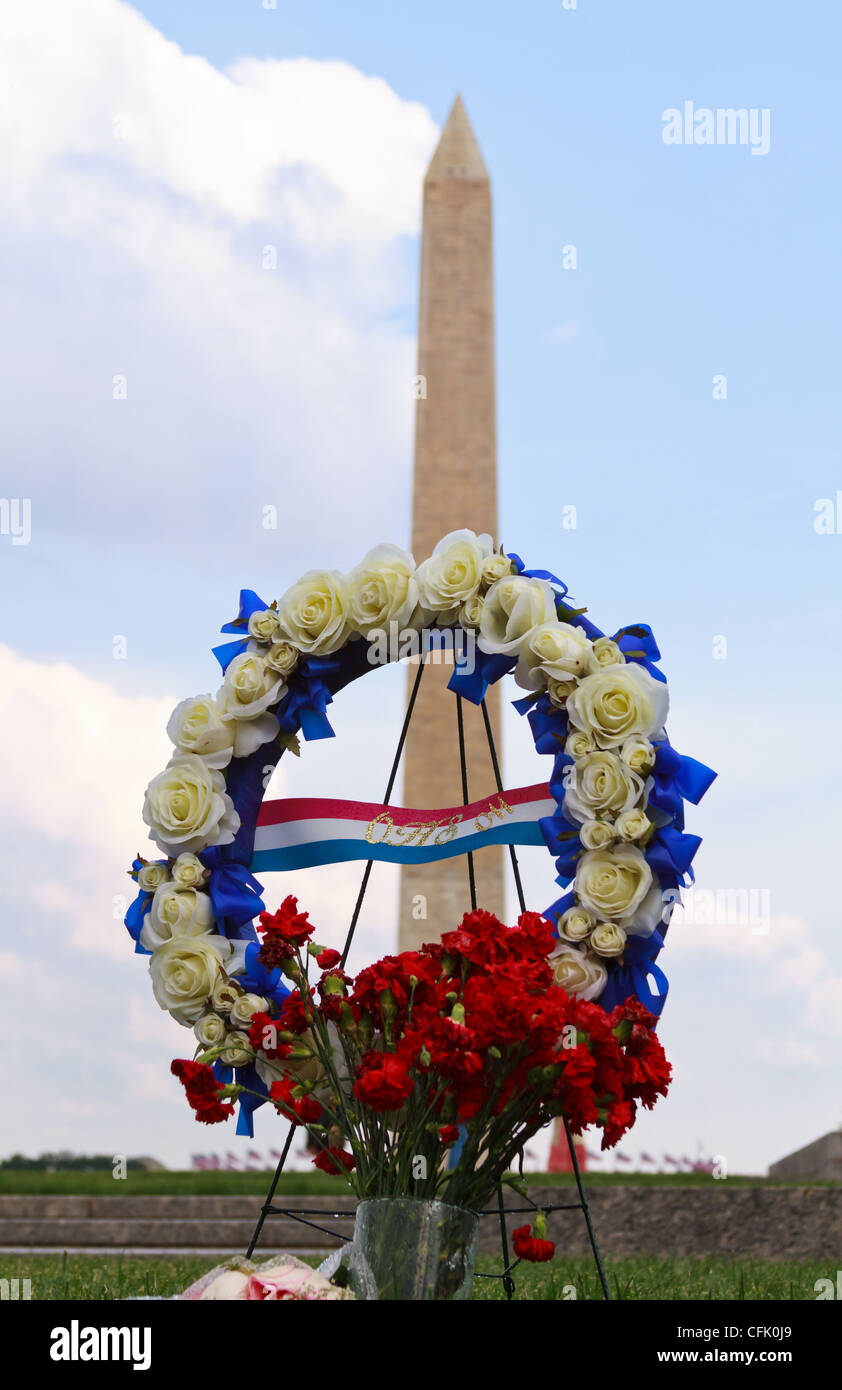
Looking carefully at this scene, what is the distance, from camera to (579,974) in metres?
4.42

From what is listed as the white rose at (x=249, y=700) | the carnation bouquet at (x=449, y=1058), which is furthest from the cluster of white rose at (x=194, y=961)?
the carnation bouquet at (x=449, y=1058)

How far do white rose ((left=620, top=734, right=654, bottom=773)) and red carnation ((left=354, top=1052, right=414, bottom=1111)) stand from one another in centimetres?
127

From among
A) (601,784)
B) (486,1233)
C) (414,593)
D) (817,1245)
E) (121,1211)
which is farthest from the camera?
(121,1211)

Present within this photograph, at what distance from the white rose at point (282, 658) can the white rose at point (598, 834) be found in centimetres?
118

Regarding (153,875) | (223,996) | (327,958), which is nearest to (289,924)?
(327,958)

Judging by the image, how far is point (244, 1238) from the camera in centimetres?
1004

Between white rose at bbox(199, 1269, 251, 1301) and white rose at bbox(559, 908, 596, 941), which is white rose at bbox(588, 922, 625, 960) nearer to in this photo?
white rose at bbox(559, 908, 596, 941)

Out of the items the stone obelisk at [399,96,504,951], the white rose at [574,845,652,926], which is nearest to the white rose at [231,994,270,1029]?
the white rose at [574,845,652,926]

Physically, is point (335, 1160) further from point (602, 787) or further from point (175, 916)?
point (602, 787)

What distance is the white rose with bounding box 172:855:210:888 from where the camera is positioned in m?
4.89

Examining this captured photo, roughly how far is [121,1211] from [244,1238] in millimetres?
1205

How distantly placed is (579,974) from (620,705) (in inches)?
32.7
